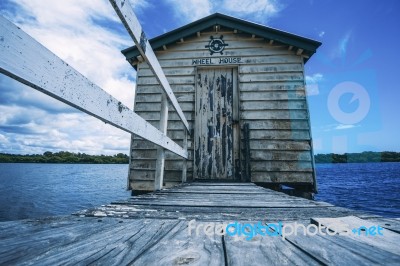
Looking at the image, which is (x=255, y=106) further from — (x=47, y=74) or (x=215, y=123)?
(x=47, y=74)

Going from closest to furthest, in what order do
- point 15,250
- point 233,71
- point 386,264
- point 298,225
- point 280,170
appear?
point 386,264 → point 15,250 → point 298,225 → point 280,170 → point 233,71

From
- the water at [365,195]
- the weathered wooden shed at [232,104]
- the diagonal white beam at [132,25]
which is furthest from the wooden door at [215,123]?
the water at [365,195]

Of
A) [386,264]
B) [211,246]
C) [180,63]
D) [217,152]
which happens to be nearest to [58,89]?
[211,246]

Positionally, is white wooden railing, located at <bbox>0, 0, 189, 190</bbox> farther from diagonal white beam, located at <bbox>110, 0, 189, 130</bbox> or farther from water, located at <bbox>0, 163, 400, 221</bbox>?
water, located at <bbox>0, 163, 400, 221</bbox>

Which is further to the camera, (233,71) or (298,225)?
(233,71)

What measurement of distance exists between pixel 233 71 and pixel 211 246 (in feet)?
18.6

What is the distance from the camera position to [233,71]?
6.03 m

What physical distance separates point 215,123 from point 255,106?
1.14 m

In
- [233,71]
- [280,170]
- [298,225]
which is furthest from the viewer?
[233,71]

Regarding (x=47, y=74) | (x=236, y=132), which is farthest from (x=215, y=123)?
(x=47, y=74)

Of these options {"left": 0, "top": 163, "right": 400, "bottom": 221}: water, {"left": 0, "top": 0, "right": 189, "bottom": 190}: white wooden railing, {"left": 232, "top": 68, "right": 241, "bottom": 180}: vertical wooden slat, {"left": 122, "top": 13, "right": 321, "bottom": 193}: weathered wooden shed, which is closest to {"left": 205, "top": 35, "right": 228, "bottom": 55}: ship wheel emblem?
{"left": 122, "top": 13, "right": 321, "bottom": 193}: weathered wooden shed

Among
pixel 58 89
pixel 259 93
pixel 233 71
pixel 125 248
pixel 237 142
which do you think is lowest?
pixel 125 248

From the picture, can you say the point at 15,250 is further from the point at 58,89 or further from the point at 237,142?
the point at 237,142

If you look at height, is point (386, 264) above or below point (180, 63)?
below
